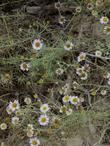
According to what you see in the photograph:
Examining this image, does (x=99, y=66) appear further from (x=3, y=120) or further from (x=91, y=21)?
(x=3, y=120)

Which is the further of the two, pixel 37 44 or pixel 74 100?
pixel 37 44

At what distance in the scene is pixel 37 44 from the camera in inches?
91.1

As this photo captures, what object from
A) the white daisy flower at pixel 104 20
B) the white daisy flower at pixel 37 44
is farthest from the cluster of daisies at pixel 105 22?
the white daisy flower at pixel 37 44

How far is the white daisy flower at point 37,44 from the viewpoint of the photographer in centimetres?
229

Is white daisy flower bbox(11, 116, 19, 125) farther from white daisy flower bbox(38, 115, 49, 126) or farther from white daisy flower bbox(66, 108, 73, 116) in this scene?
white daisy flower bbox(66, 108, 73, 116)

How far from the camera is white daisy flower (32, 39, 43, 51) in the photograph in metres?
2.29

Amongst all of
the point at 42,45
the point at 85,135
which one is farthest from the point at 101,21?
the point at 85,135

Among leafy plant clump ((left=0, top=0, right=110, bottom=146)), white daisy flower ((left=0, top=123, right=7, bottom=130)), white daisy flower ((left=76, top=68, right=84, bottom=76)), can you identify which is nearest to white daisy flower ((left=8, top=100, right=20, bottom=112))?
leafy plant clump ((left=0, top=0, right=110, bottom=146))

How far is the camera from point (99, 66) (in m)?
2.24

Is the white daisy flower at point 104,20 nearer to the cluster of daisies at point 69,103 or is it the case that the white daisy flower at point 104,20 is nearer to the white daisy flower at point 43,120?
the cluster of daisies at point 69,103

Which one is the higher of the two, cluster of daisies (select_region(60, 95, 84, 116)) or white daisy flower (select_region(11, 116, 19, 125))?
cluster of daisies (select_region(60, 95, 84, 116))

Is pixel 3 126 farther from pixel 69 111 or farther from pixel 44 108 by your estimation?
pixel 69 111

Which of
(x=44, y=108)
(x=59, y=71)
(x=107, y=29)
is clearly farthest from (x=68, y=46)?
(x=44, y=108)

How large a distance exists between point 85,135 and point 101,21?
0.73 meters
